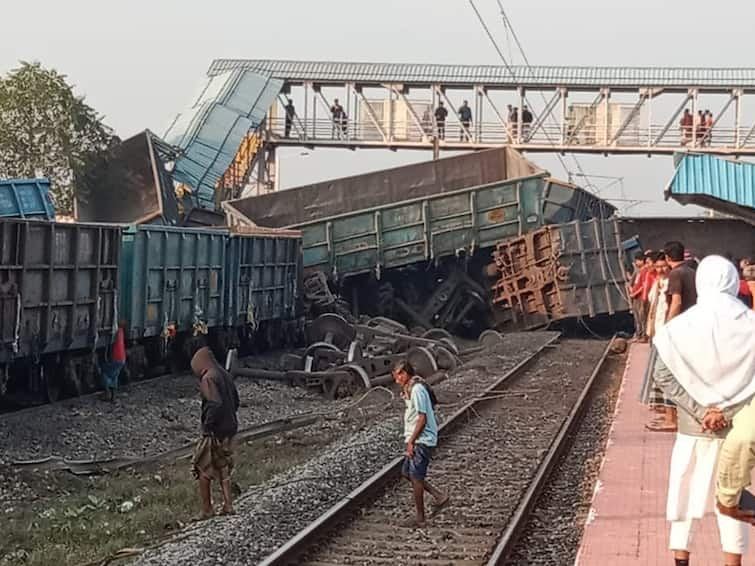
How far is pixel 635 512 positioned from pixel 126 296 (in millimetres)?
11587

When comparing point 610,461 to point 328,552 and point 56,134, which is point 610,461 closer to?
point 328,552

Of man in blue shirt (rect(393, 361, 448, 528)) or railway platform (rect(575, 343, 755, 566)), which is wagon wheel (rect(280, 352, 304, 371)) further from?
man in blue shirt (rect(393, 361, 448, 528))

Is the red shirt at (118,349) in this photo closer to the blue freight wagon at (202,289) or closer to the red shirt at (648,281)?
the blue freight wagon at (202,289)

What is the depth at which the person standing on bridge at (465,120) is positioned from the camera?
4581 centimetres

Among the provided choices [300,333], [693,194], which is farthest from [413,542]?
[300,333]

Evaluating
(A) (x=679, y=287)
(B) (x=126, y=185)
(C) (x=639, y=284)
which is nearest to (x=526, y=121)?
(B) (x=126, y=185)

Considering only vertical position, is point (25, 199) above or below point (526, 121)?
below

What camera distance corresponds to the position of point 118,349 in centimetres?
1802

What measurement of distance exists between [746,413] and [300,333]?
74.4 ft

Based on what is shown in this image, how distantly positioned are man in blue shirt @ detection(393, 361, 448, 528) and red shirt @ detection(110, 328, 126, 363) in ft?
31.4

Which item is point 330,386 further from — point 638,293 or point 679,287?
point 679,287

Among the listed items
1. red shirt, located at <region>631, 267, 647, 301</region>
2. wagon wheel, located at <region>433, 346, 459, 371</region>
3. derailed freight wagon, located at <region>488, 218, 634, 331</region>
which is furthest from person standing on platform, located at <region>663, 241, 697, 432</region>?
derailed freight wagon, located at <region>488, 218, 634, 331</region>

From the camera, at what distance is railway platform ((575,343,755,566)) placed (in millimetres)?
7379

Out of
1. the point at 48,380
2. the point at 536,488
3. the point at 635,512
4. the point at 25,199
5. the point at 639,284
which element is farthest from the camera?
the point at 639,284
